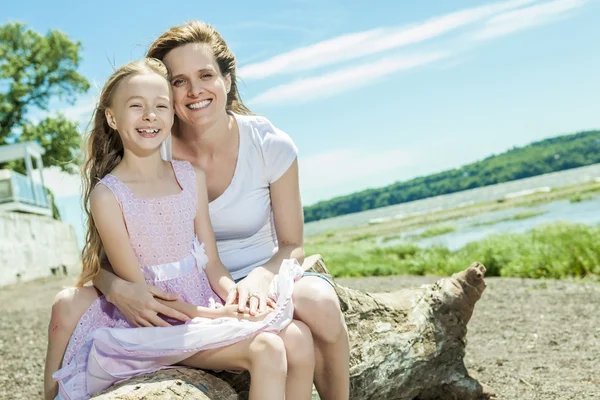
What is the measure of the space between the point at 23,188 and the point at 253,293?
73.1 ft

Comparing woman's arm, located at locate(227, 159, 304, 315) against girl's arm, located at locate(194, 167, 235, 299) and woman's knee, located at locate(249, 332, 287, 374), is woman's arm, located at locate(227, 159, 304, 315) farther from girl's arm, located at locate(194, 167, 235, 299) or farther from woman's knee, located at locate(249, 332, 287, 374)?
woman's knee, located at locate(249, 332, 287, 374)

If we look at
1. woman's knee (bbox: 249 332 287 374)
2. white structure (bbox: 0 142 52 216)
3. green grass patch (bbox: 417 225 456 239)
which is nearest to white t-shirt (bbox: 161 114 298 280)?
woman's knee (bbox: 249 332 287 374)

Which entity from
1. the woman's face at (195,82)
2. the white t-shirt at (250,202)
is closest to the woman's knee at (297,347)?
the white t-shirt at (250,202)

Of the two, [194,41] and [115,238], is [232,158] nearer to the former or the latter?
[194,41]

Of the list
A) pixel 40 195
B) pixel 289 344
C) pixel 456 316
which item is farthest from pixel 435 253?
pixel 40 195

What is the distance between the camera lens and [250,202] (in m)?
3.71

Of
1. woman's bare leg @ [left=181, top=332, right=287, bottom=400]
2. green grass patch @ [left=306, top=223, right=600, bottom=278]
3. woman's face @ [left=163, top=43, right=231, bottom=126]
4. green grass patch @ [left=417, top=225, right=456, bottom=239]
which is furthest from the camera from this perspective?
green grass patch @ [left=417, top=225, right=456, bottom=239]

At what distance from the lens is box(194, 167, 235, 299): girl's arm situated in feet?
10.4

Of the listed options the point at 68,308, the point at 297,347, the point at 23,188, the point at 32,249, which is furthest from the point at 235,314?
the point at 23,188

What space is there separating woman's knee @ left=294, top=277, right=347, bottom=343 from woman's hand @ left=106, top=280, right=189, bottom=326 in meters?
0.49

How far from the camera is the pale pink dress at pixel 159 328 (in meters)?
2.72

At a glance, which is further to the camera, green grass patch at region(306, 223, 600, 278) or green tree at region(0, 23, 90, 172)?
green tree at region(0, 23, 90, 172)

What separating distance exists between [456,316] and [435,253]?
10042 mm

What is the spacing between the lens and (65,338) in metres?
2.98
